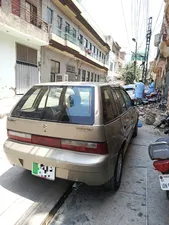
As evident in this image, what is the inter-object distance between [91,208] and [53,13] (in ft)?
53.0

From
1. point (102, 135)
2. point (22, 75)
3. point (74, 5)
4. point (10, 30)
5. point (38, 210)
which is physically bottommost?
point (38, 210)

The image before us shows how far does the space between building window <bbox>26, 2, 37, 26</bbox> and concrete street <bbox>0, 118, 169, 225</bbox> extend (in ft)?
39.0

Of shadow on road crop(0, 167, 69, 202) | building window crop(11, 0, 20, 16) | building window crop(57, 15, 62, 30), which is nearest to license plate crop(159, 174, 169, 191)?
shadow on road crop(0, 167, 69, 202)

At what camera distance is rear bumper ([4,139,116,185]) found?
90.4 inches

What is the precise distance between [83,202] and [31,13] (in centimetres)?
1362

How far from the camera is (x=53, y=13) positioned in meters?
15.7

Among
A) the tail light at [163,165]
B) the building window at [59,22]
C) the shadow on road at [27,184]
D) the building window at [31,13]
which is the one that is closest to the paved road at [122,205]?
the shadow on road at [27,184]

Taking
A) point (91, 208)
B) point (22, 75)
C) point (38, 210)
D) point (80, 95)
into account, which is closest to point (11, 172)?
point (38, 210)

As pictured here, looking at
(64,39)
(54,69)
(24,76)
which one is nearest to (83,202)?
(24,76)

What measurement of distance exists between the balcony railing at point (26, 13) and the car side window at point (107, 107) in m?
9.14

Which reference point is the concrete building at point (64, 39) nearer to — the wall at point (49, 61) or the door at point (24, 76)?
the wall at point (49, 61)

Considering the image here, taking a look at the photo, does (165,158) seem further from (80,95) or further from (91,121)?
(80,95)

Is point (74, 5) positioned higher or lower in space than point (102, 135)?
higher

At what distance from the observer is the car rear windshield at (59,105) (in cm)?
250
